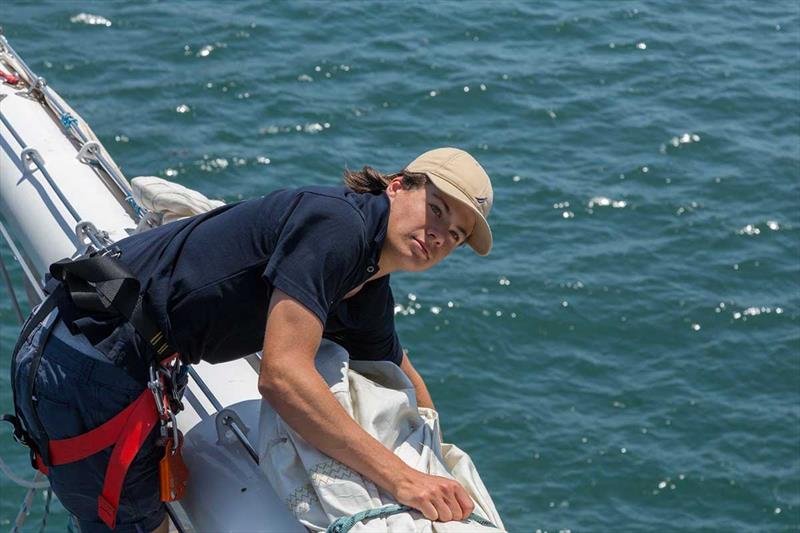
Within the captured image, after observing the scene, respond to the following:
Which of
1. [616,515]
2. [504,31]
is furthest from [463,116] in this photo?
[616,515]

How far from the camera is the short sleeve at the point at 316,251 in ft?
10.4

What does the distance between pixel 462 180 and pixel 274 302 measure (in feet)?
1.89

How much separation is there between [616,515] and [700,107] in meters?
5.92

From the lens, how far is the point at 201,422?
3.70 meters

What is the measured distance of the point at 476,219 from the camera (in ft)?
11.3

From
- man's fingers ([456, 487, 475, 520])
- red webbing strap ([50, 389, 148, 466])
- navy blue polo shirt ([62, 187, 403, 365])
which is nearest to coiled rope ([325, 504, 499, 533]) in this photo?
man's fingers ([456, 487, 475, 520])

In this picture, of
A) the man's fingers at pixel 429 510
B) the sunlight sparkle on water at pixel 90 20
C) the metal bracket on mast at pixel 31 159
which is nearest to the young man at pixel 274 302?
the man's fingers at pixel 429 510

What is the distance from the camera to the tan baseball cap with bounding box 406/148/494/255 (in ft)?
11.0

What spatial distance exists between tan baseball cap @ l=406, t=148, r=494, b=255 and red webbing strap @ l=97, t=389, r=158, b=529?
0.89 m

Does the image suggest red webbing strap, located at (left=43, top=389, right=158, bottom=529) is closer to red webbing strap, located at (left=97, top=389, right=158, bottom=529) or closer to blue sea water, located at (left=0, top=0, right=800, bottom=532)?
red webbing strap, located at (left=97, top=389, right=158, bottom=529)

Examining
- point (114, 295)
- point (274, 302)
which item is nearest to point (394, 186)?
point (274, 302)

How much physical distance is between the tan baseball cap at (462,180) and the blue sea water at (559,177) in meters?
5.66

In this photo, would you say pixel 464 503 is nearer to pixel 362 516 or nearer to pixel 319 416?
pixel 362 516

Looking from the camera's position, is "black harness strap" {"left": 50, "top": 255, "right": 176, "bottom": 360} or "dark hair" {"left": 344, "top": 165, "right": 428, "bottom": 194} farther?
"dark hair" {"left": 344, "top": 165, "right": 428, "bottom": 194}
